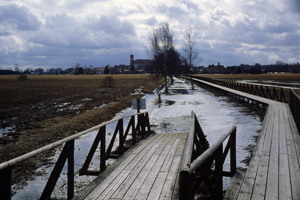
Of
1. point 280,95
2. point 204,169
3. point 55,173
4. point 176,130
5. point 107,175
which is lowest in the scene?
point 176,130

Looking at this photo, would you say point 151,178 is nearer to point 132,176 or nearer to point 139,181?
point 139,181

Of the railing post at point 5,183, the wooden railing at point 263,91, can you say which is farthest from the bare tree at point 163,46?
the railing post at point 5,183

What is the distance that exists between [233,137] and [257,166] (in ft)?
2.60

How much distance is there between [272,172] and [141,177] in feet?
7.61

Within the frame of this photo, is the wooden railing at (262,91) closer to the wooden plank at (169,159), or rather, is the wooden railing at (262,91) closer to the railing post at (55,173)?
the wooden plank at (169,159)

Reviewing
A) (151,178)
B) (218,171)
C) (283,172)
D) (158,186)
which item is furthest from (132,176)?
(283,172)

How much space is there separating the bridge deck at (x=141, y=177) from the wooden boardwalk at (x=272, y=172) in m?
1.00

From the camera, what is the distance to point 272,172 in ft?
14.4

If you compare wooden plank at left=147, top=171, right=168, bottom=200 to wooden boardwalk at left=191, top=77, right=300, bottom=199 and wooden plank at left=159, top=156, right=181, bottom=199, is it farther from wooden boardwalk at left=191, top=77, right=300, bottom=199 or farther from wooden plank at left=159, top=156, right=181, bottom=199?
wooden boardwalk at left=191, top=77, right=300, bottom=199

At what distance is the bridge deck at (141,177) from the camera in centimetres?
365

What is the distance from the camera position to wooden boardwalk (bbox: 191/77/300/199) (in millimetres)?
3584

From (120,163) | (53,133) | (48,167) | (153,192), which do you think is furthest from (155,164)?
(53,133)

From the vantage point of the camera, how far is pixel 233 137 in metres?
4.53

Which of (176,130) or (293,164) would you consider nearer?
(293,164)
